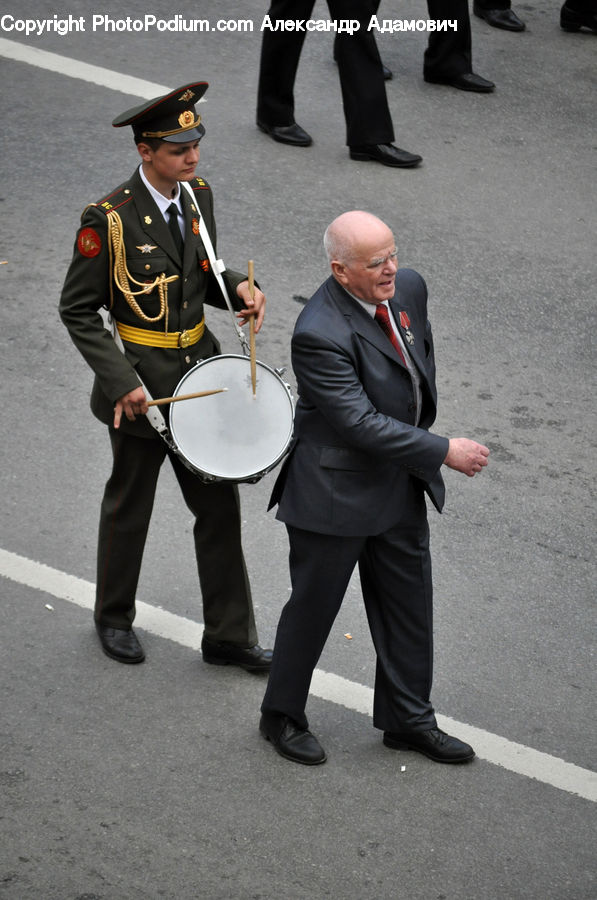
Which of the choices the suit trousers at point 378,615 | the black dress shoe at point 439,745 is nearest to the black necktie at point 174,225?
the suit trousers at point 378,615

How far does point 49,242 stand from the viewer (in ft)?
25.5

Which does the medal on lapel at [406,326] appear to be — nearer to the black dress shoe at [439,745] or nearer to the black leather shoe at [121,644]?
the black dress shoe at [439,745]

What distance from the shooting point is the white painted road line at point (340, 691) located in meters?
4.62

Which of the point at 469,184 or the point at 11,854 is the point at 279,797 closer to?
the point at 11,854

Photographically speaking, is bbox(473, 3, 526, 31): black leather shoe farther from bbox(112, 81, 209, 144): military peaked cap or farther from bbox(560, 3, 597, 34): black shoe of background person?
bbox(112, 81, 209, 144): military peaked cap

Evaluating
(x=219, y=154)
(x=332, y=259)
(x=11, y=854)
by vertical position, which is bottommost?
(x=11, y=854)

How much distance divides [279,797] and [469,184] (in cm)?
538

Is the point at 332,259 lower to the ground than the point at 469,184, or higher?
higher

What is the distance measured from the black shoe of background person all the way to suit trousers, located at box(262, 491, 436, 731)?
784 centimetres

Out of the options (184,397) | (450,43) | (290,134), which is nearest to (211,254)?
(184,397)

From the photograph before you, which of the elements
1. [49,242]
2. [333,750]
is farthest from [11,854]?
[49,242]

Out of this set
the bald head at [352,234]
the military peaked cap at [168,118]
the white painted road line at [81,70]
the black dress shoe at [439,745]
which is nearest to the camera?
the bald head at [352,234]

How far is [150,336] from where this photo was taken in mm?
4727

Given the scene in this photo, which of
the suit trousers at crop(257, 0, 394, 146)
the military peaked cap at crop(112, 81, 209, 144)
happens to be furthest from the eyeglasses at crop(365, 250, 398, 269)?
the suit trousers at crop(257, 0, 394, 146)
